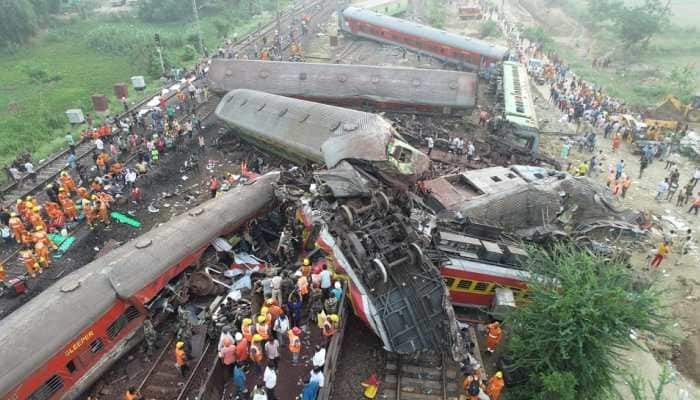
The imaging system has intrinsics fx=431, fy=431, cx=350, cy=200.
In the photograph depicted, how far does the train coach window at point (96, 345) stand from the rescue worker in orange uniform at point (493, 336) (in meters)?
10.2

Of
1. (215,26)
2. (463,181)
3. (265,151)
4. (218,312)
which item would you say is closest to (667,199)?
(463,181)

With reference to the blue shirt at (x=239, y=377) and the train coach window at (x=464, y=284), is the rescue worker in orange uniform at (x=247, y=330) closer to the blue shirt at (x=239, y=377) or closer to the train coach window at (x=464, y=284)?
the blue shirt at (x=239, y=377)

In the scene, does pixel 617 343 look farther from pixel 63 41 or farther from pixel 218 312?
pixel 63 41

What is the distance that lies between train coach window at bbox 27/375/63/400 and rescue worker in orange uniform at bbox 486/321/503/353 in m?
10.7

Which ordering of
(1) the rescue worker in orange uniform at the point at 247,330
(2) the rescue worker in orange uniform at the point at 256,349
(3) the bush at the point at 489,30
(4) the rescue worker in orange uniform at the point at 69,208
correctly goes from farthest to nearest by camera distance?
(3) the bush at the point at 489,30 < (4) the rescue worker in orange uniform at the point at 69,208 < (1) the rescue worker in orange uniform at the point at 247,330 < (2) the rescue worker in orange uniform at the point at 256,349

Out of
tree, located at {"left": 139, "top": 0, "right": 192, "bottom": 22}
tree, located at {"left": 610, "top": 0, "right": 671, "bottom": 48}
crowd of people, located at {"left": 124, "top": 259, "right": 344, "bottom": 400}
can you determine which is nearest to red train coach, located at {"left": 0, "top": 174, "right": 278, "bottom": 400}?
crowd of people, located at {"left": 124, "top": 259, "right": 344, "bottom": 400}

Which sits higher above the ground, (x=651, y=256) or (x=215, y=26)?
(x=215, y=26)

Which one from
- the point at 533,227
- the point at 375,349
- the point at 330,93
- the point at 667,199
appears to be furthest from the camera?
the point at 330,93

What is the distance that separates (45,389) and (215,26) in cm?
4094

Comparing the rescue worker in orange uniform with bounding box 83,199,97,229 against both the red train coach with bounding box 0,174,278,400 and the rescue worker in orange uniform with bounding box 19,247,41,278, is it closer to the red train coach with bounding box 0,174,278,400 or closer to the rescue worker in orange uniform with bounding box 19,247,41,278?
the rescue worker in orange uniform with bounding box 19,247,41,278

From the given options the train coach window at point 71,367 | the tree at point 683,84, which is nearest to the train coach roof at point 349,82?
the tree at point 683,84

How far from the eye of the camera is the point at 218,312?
1122 centimetres

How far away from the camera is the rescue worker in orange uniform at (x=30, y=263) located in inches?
551

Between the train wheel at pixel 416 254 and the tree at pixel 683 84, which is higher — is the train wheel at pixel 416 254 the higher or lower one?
the higher one
